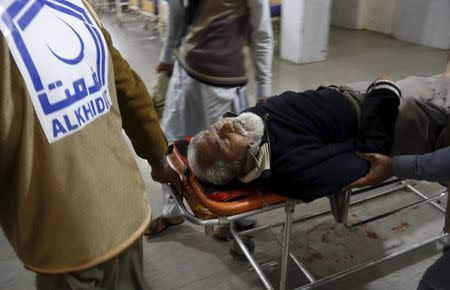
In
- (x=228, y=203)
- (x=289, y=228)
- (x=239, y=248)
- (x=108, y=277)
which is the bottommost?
(x=239, y=248)

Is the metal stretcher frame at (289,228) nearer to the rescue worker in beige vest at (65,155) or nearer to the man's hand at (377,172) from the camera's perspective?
the man's hand at (377,172)

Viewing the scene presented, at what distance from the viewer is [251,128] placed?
170cm

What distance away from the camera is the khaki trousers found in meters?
0.88

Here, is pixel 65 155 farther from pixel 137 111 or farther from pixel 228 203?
pixel 228 203

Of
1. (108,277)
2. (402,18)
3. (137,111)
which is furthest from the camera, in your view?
(402,18)

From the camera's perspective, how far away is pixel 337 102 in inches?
72.2

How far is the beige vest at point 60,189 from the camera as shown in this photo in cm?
74

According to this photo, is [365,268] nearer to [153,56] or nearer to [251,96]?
[251,96]

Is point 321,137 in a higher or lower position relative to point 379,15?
higher

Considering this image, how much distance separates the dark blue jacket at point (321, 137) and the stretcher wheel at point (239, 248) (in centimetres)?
63

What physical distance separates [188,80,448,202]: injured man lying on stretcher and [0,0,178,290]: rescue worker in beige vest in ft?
2.27

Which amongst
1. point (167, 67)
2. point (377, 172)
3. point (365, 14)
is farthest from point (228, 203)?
point (365, 14)

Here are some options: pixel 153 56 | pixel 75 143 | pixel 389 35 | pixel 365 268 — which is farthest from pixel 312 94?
pixel 389 35

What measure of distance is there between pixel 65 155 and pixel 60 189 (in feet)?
0.22
